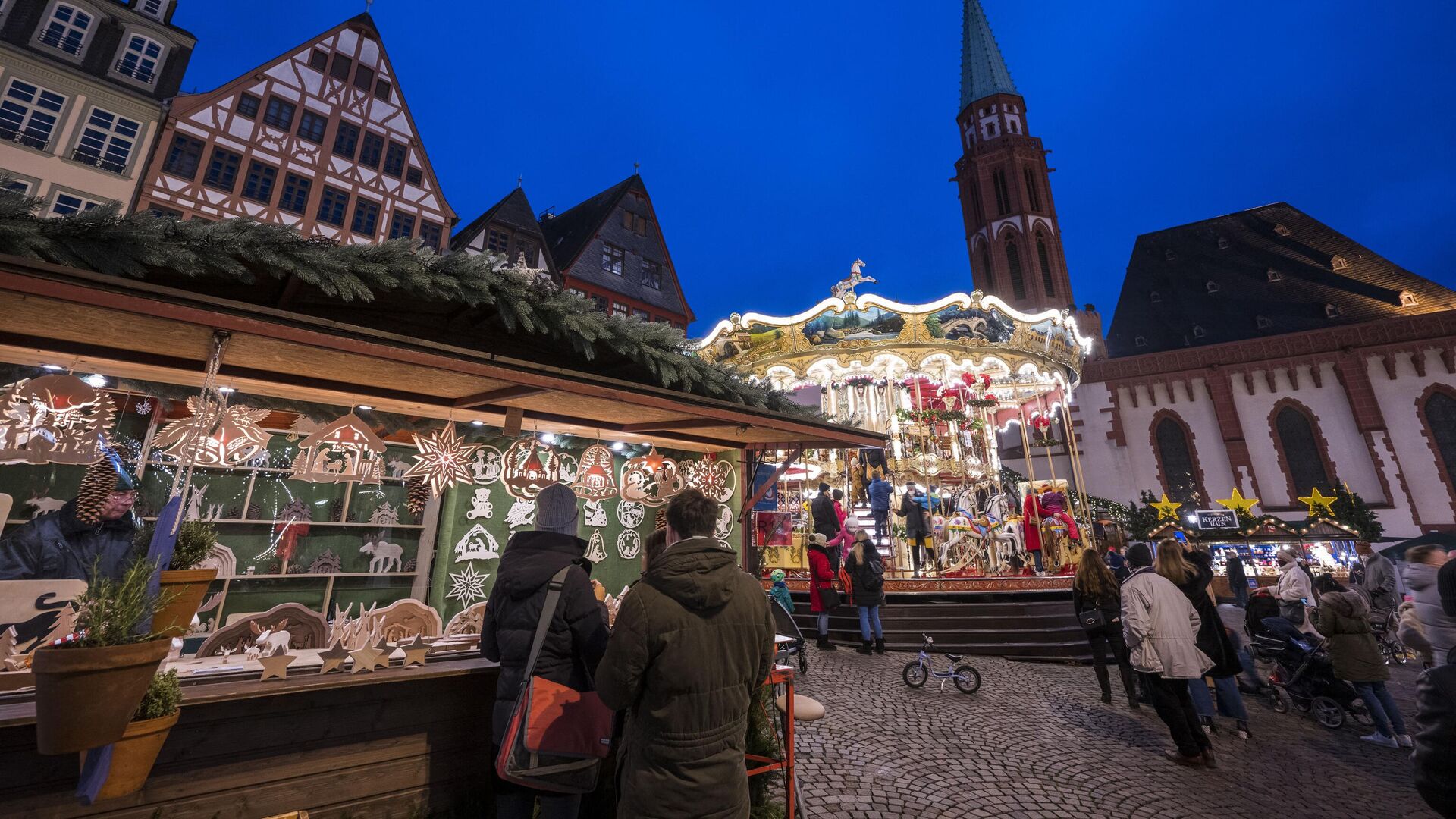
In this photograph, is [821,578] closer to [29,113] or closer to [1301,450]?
[29,113]

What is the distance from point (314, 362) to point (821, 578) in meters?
6.99

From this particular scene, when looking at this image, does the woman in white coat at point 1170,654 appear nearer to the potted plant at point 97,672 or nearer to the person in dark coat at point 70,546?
the potted plant at point 97,672

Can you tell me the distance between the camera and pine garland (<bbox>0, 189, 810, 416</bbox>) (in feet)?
8.61

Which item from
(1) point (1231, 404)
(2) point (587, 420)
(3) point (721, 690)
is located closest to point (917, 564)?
(2) point (587, 420)

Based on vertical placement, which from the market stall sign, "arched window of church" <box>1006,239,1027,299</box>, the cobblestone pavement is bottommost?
the cobblestone pavement

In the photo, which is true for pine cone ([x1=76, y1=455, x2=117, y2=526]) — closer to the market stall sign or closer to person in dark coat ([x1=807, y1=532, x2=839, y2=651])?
person in dark coat ([x1=807, y1=532, x2=839, y2=651])

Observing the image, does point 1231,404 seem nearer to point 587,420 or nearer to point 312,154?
point 587,420

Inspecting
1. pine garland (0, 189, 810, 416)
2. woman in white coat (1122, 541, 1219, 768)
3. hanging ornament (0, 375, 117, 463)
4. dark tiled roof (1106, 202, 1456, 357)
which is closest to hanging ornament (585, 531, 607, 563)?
pine garland (0, 189, 810, 416)

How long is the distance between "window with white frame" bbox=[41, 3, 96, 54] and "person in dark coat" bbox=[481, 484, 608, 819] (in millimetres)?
20969

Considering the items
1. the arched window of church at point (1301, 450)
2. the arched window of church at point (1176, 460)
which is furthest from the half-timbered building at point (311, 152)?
the arched window of church at point (1301, 450)

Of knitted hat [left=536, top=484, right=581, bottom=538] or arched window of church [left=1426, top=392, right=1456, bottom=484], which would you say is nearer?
knitted hat [left=536, top=484, right=581, bottom=538]

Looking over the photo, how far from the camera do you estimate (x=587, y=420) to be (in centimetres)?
555

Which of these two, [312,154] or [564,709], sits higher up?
[312,154]

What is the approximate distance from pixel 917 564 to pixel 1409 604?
635cm
